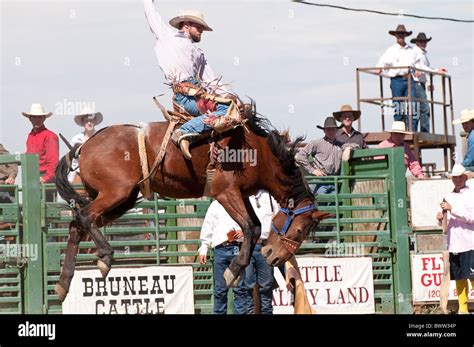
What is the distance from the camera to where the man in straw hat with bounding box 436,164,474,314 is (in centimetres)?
1276

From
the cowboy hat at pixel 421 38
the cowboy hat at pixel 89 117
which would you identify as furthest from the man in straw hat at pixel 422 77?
the cowboy hat at pixel 89 117

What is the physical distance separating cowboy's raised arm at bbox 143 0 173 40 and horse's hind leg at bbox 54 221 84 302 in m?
1.92

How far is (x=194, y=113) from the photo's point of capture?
402 inches

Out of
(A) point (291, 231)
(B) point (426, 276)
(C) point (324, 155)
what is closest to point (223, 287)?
(A) point (291, 231)

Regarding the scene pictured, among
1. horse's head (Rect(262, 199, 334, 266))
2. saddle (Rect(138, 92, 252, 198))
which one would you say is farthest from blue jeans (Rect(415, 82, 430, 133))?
saddle (Rect(138, 92, 252, 198))

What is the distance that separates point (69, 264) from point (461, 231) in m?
5.18

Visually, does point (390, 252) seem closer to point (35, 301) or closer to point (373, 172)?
point (373, 172)

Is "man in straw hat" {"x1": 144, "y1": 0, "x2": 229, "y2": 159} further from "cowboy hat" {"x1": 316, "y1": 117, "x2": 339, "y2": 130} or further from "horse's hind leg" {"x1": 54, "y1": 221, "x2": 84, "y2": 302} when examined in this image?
"cowboy hat" {"x1": 316, "y1": 117, "x2": 339, "y2": 130}

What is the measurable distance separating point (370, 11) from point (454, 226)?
3.39 metres

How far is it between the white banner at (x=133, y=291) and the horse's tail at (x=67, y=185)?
2224 mm

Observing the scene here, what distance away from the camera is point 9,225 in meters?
12.4

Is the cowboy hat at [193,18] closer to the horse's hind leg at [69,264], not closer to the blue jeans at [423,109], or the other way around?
the horse's hind leg at [69,264]
